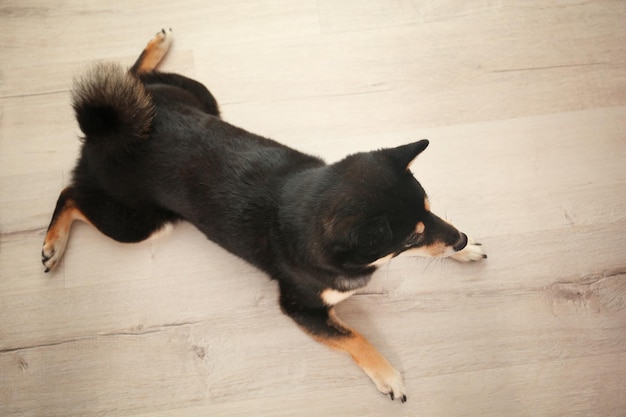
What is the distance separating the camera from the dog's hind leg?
1.75 m

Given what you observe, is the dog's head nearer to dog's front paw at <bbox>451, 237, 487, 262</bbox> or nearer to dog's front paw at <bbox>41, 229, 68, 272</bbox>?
dog's front paw at <bbox>451, 237, 487, 262</bbox>

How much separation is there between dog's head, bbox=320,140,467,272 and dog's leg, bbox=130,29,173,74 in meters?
1.22

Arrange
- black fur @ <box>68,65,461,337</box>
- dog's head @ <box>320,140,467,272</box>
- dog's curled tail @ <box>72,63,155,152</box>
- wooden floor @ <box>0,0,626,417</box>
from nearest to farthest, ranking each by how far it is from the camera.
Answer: dog's head @ <box>320,140,467,272</box>, black fur @ <box>68,65,461,337</box>, dog's curled tail @ <box>72,63,155,152</box>, wooden floor @ <box>0,0,626,417</box>

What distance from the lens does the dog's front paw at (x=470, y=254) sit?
6.24 ft

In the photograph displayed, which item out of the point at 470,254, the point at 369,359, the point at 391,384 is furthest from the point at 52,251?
the point at 470,254

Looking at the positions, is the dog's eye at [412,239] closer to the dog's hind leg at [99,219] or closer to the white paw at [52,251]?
the dog's hind leg at [99,219]

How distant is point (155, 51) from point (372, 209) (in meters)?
1.46

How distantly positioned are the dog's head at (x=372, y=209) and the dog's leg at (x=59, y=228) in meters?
1.11

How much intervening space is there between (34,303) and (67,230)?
0.34 metres

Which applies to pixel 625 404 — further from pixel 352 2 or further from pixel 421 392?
pixel 352 2

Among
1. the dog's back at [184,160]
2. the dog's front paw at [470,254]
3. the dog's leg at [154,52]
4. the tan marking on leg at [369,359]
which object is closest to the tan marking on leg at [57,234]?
the dog's back at [184,160]

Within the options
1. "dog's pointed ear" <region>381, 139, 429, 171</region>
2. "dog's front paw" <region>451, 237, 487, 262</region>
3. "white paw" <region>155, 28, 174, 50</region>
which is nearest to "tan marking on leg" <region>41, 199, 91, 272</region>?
"white paw" <region>155, 28, 174, 50</region>

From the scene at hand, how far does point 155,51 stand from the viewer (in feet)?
7.14

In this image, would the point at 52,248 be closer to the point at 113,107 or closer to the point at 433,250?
the point at 113,107
